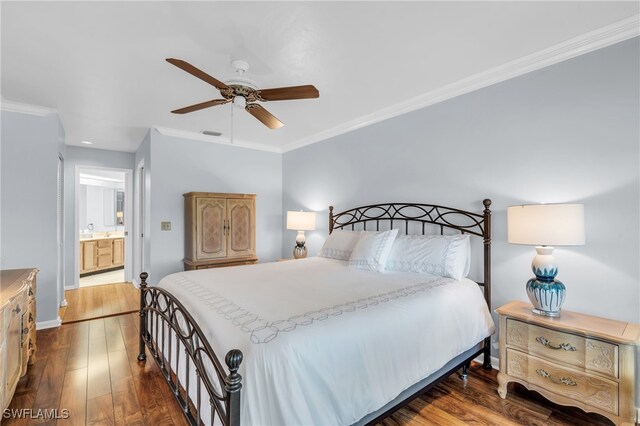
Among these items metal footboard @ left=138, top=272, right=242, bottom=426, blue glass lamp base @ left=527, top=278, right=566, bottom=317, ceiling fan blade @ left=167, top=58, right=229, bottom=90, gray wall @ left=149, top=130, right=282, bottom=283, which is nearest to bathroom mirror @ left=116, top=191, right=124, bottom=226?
gray wall @ left=149, top=130, right=282, bottom=283

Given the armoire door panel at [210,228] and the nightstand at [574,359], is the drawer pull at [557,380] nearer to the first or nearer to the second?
the nightstand at [574,359]

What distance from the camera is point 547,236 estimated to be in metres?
1.95

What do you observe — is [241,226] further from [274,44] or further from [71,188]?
[71,188]

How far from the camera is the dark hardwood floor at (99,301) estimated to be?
389 cm

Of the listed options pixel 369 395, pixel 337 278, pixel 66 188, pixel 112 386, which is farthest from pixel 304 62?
pixel 66 188

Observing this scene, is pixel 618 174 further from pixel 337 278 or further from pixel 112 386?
pixel 112 386

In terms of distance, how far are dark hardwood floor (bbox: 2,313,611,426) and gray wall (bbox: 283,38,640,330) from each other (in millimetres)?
739

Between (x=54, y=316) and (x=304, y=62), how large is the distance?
4012 millimetres

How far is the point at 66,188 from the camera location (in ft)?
16.3

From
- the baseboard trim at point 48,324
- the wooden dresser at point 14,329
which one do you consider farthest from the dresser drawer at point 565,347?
the baseboard trim at point 48,324

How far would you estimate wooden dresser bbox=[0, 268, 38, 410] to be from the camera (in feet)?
5.74

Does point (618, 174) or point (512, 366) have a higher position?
point (618, 174)

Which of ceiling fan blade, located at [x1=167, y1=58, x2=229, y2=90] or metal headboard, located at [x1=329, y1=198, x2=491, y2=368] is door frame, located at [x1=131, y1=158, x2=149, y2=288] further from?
ceiling fan blade, located at [x1=167, y1=58, x2=229, y2=90]

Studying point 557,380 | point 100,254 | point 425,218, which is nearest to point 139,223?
point 100,254
